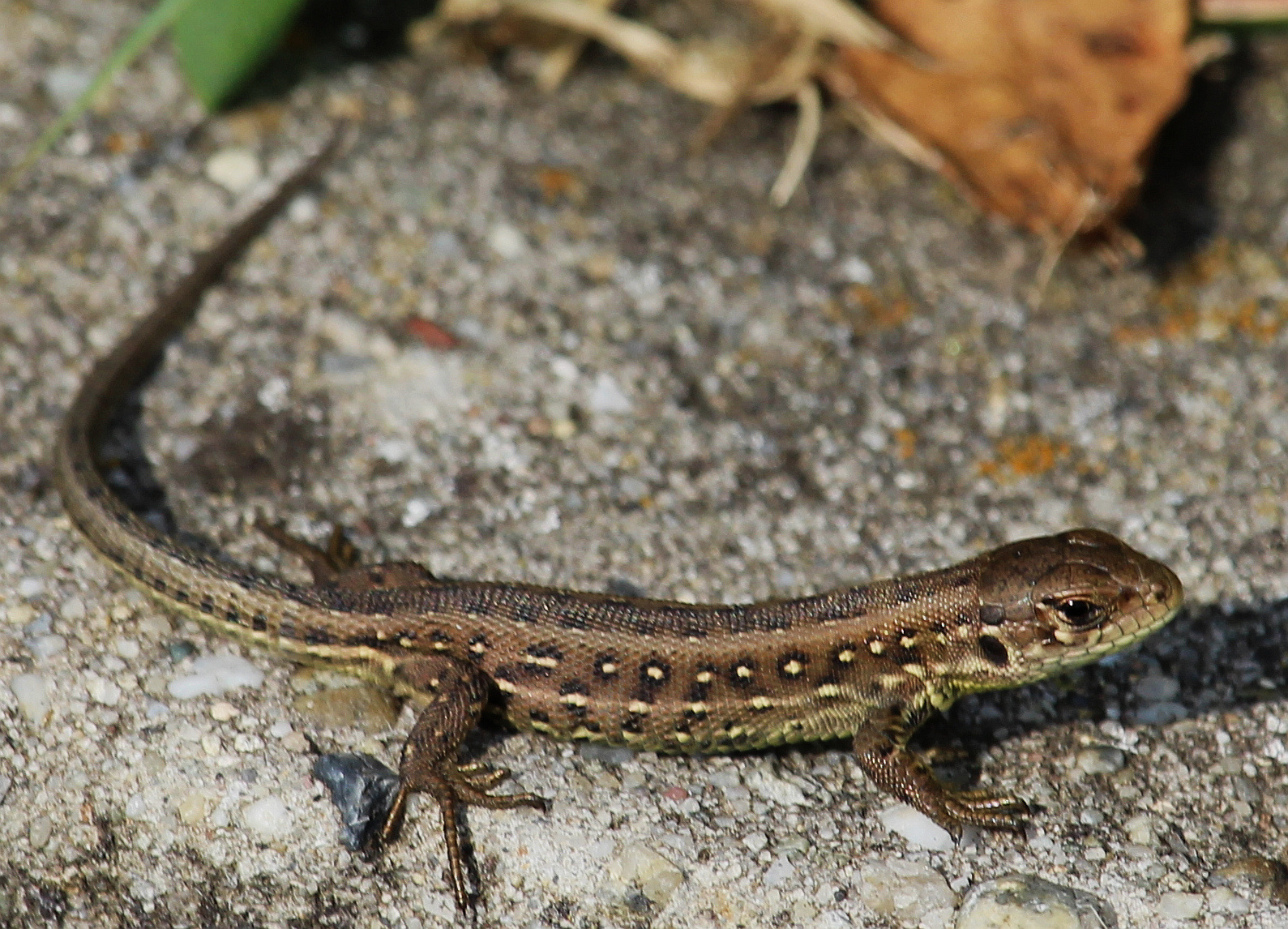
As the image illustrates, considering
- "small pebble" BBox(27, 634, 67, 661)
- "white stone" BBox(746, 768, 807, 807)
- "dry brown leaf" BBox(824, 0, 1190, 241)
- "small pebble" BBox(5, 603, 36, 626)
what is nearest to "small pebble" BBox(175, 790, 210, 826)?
"small pebble" BBox(27, 634, 67, 661)

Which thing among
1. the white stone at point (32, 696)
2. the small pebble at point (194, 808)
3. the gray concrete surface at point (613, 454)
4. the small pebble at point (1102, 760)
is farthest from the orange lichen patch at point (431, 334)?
the small pebble at point (1102, 760)

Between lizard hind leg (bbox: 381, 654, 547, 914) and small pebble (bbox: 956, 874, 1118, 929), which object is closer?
small pebble (bbox: 956, 874, 1118, 929)

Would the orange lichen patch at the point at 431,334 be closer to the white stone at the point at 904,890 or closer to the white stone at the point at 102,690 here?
the white stone at the point at 102,690

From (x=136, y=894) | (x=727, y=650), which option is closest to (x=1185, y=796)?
(x=727, y=650)

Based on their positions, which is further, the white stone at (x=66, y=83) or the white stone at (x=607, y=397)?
the white stone at (x=66, y=83)

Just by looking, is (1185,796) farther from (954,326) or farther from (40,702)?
(40,702)

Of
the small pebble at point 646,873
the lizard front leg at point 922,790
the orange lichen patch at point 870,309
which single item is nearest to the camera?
the small pebble at point 646,873

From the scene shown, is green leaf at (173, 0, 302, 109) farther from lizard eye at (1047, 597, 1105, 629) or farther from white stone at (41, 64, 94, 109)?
lizard eye at (1047, 597, 1105, 629)

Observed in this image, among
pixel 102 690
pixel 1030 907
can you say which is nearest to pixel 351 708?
pixel 102 690
